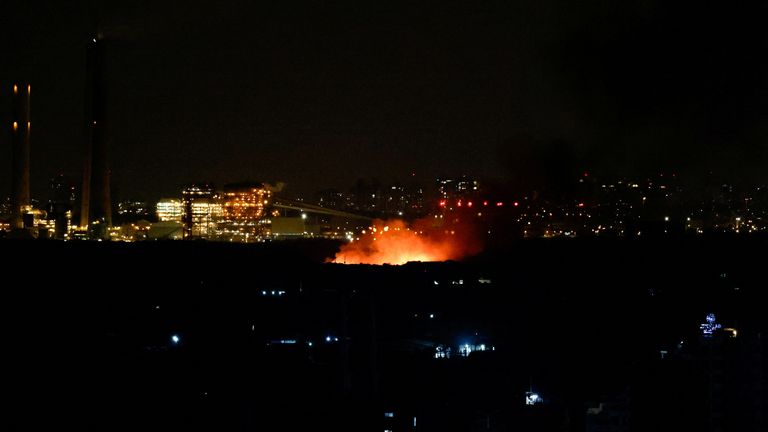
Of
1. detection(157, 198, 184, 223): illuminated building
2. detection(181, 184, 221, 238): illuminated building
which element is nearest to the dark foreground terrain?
detection(181, 184, 221, 238): illuminated building

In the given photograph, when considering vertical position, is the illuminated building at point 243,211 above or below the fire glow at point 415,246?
above

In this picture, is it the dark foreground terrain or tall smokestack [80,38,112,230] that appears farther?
tall smokestack [80,38,112,230]

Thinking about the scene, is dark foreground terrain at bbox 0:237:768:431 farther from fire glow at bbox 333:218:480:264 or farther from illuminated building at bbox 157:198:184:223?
illuminated building at bbox 157:198:184:223

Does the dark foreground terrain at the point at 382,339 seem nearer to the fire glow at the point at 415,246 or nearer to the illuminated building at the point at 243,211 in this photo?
the fire glow at the point at 415,246

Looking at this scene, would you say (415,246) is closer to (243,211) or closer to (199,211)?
(243,211)

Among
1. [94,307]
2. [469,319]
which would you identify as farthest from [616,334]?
[94,307]

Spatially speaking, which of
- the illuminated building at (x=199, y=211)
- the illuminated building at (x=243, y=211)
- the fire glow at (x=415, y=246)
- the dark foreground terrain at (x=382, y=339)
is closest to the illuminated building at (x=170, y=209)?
the illuminated building at (x=199, y=211)

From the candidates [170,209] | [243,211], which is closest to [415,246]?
[243,211]
